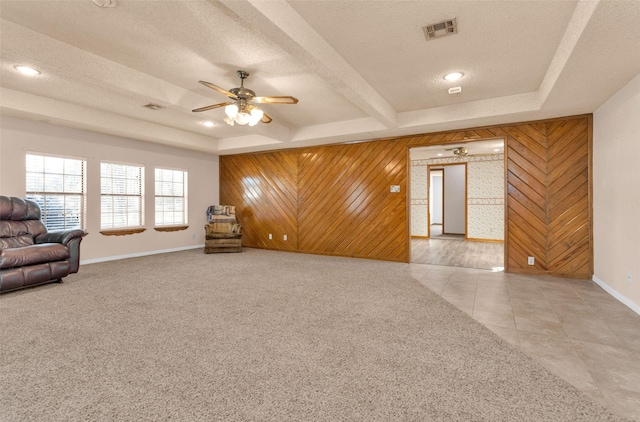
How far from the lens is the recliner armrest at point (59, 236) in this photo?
418cm

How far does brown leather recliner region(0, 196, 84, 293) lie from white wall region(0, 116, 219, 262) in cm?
70

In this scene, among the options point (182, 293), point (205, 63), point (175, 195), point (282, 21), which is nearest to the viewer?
point (282, 21)

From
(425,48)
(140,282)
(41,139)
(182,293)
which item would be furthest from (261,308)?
(41,139)

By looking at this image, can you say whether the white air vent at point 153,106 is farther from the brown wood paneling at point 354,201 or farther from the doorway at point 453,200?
the doorway at point 453,200

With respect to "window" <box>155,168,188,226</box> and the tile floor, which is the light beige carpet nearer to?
the tile floor

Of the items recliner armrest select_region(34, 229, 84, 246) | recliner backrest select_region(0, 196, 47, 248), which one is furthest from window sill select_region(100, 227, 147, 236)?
recliner armrest select_region(34, 229, 84, 246)

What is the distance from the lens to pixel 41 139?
4941mm

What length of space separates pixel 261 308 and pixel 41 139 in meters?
4.89

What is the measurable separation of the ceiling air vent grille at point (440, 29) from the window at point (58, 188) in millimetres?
6010

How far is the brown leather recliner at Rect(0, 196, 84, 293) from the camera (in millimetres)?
3574

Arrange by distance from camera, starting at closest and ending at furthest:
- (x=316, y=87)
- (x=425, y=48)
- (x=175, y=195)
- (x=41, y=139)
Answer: (x=425, y=48) → (x=316, y=87) → (x=41, y=139) → (x=175, y=195)

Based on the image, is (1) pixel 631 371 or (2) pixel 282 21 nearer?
(1) pixel 631 371

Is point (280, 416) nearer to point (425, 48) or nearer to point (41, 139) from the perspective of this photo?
point (425, 48)

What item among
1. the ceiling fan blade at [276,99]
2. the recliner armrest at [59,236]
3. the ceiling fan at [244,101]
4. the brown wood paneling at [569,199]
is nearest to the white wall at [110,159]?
the recliner armrest at [59,236]
